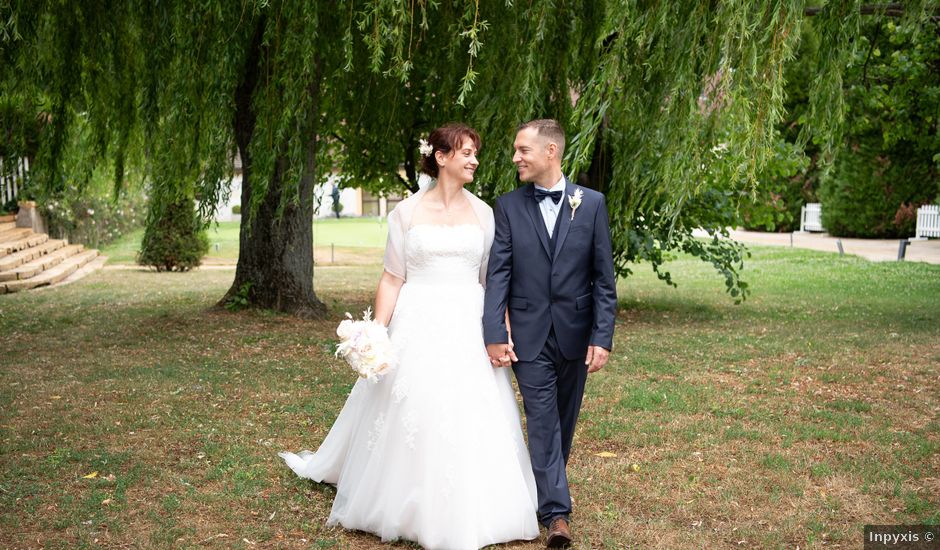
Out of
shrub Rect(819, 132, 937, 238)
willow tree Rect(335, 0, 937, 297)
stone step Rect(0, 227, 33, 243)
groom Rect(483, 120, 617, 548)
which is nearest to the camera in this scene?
groom Rect(483, 120, 617, 548)

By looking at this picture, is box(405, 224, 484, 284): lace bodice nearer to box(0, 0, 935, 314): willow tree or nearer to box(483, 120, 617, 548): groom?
box(483, 120, 617, 548): groom

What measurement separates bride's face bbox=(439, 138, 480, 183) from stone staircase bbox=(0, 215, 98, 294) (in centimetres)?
1207

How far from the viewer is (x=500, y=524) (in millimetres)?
4145

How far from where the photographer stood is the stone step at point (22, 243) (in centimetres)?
1577

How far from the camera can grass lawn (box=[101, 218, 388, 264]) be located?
74.1 feet

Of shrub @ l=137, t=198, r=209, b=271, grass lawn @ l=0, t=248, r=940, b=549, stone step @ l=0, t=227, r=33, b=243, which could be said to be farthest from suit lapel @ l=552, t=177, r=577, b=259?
shrub @ l=137, t=198, r=209, b=271

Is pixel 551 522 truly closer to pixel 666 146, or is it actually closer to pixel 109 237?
pixel 666 146

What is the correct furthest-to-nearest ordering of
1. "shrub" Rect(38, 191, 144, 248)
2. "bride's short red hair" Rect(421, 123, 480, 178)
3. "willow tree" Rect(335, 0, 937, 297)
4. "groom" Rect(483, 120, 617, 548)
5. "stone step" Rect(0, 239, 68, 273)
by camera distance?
"shrub" Rect(38, 191, 144, 248)
"stone step" Rect(0, 239, 68, 273)
"willow tree" Rect(335, 0, 937, 297)
"bride's short red hair" Rect(421, 123, 480, 178)
"groom" Rect(483, 120, 617, 548)

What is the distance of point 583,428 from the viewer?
6.38 m

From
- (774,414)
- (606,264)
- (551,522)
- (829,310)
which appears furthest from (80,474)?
(829,310)

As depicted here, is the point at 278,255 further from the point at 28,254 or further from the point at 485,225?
the point at 28,254

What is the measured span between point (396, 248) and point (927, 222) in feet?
92.8

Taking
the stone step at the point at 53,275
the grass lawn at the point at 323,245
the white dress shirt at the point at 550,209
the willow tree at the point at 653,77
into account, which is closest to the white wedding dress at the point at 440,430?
the white dress shirt at the point at 550,209

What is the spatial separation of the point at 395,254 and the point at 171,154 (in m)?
3.74
